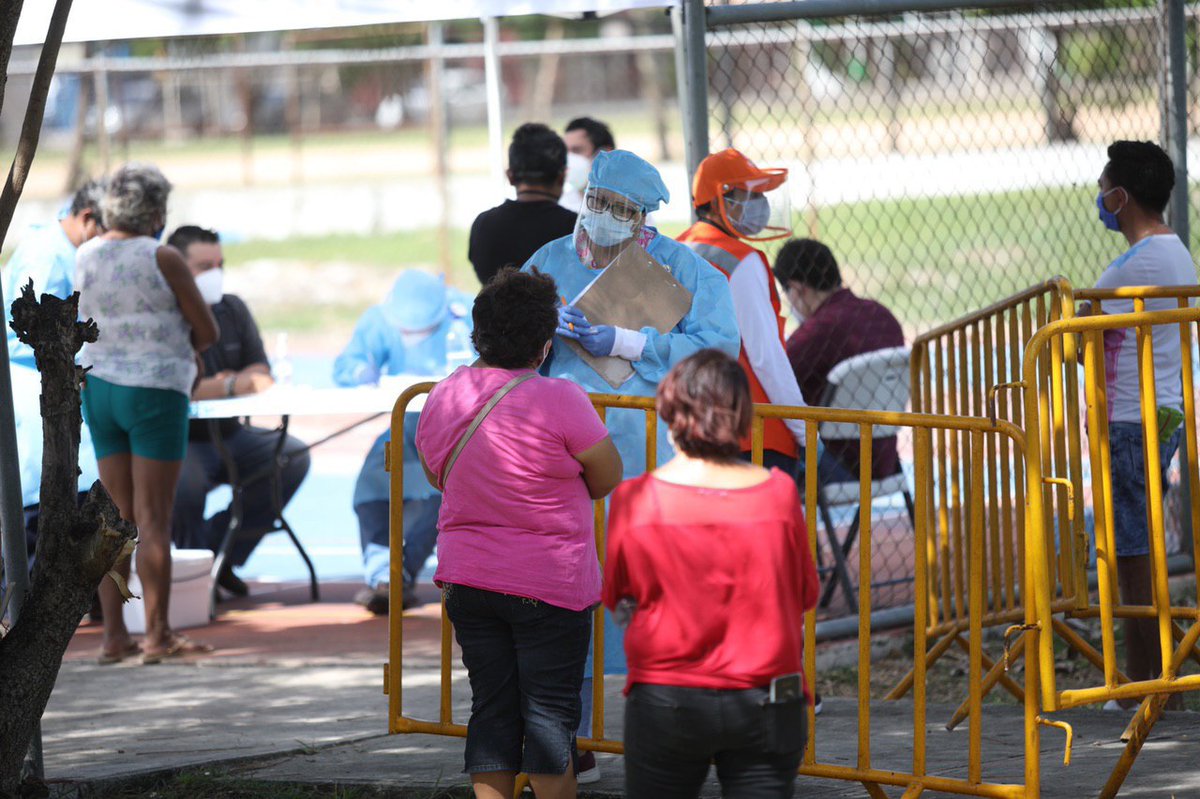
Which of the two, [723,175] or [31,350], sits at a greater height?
[723,175]

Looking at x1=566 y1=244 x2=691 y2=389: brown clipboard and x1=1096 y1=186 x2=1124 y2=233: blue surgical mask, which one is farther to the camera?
x1=1096 y1=186 x2=1124 y2=233: blue surgical mask

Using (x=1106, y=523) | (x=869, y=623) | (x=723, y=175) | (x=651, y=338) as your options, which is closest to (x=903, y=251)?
(x=723, y=175)

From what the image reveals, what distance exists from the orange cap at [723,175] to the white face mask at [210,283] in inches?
135

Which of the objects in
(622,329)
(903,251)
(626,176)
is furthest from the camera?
(903,251)

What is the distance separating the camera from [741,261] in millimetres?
5332

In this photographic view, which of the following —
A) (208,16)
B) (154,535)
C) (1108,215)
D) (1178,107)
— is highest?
(208,16)

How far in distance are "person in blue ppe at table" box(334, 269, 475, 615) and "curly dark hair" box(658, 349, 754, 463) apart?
465 centimetres

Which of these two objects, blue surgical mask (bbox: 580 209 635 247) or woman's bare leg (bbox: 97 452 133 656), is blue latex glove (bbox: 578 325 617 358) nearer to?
blue surgical mask (bbox: 580 209 635 247)

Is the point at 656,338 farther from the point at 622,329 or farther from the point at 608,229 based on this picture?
the point at 608,229

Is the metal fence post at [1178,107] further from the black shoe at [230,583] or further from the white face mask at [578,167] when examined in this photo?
the black shoe at [230,583]

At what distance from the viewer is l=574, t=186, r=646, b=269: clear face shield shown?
16.0 ft

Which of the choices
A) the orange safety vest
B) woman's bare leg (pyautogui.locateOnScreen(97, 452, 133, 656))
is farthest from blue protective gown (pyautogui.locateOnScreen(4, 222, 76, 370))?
the orange safety vest

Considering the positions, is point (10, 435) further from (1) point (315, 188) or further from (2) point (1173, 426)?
(1) point (315, 188)

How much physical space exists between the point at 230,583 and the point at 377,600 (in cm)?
100
